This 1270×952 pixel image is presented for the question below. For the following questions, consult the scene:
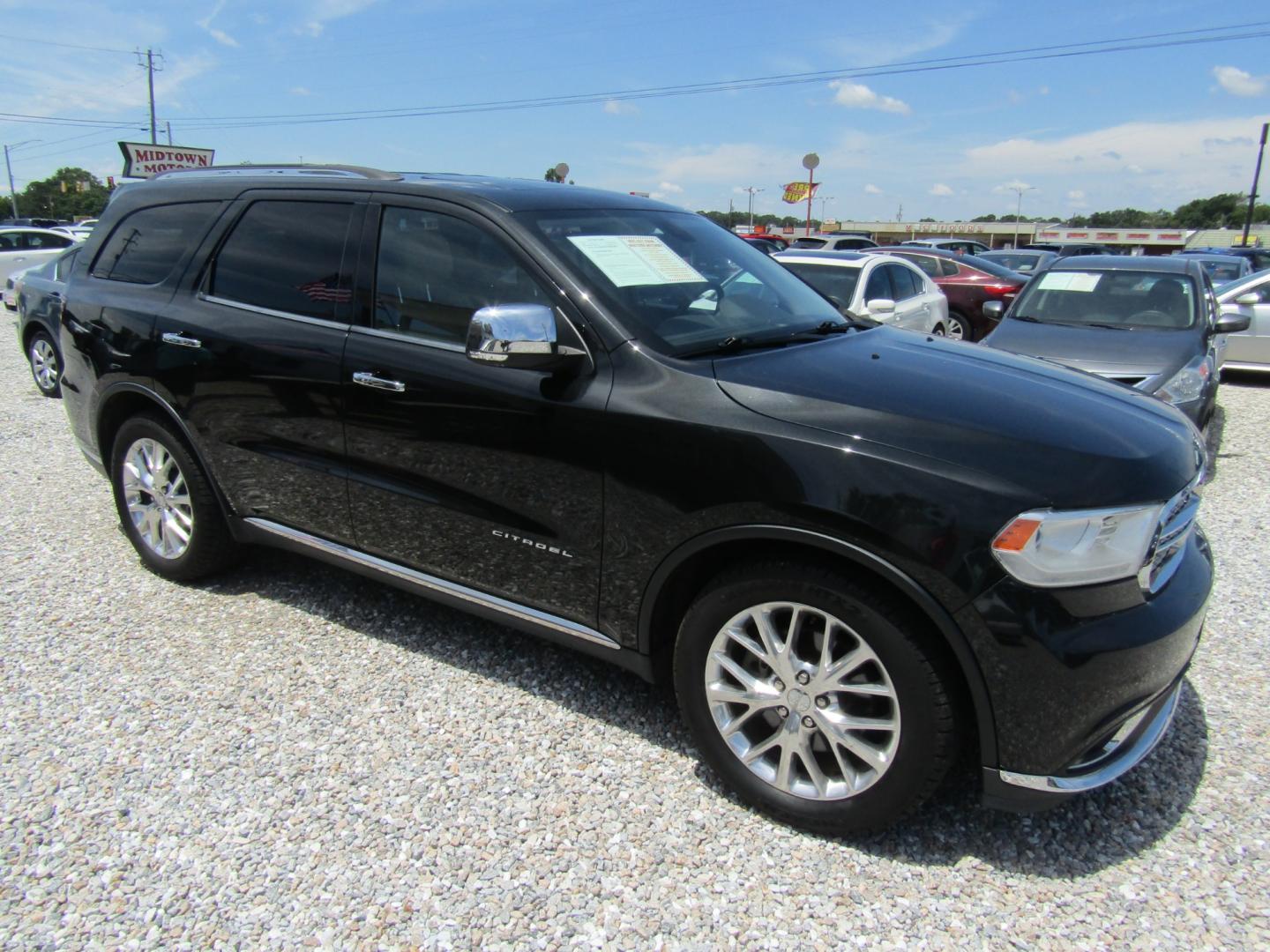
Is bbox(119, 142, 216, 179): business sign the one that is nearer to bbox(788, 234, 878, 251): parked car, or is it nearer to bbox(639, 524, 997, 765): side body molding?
bbox(788, 234, 878, 251): parked car

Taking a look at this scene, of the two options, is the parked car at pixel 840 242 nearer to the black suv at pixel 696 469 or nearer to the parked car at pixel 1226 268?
the parked car at pixel 1226 268

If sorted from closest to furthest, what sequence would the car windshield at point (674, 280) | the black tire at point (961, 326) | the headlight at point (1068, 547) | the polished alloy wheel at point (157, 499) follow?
the headlight at point (1068, 547), the car windshield at point (674, 280), the polished alloy wheel at point (157, 499), the black tire at point (961, 326)

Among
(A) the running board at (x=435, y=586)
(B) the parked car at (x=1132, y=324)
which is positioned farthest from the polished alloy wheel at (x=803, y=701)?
(B) the parked car at (x=1132, y=324)

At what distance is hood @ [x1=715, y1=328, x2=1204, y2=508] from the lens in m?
2.13

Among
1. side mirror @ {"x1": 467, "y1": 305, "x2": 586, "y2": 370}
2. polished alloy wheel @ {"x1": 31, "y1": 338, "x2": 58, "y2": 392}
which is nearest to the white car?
side mirror @ {"x1": 467, "y1": 305, "x2": 586, "y2": 370}

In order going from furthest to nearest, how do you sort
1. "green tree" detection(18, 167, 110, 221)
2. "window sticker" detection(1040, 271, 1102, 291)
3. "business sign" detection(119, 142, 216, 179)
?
"green tree" detection(18, 167, 110, 221) < "business sign" detection(119, 142, 216, 179) < "window sticker" detection(1040, 271, 1102, 291)

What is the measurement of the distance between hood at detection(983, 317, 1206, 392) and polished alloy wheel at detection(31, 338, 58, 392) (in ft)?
29.7

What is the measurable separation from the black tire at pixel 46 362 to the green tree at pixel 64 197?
86.0 m

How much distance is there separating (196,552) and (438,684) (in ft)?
4.91

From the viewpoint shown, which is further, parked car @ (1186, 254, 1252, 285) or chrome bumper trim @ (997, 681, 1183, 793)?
parked car @ (1186, 254, 1252, 285)

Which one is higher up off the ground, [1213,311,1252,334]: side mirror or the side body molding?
[1213,311,1252,334]: side mirror

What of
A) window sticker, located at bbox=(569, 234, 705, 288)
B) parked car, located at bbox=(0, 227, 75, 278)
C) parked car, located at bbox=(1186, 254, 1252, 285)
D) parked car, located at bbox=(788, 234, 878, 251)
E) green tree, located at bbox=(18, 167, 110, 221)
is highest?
green tree, located at bbox=(18, 167, 110, 221)

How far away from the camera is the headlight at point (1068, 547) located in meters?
2.03

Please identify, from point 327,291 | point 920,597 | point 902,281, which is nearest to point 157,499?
point 327,291
